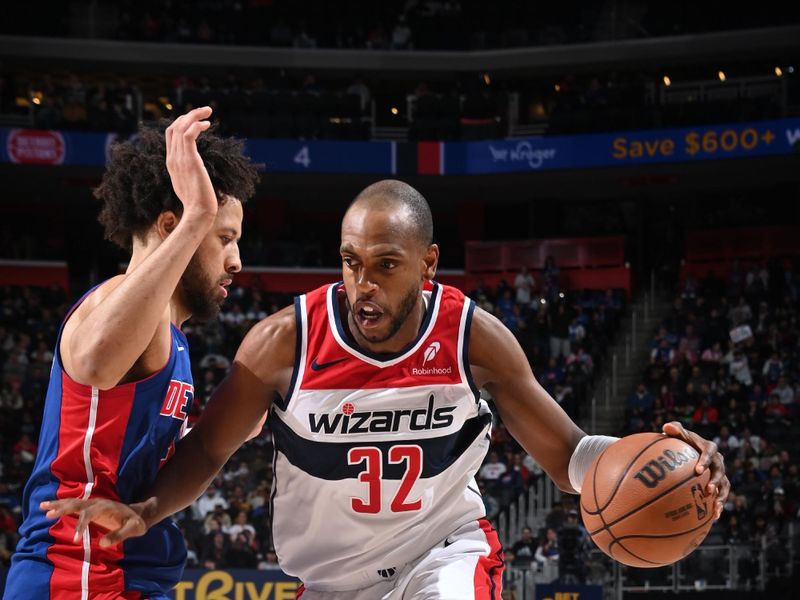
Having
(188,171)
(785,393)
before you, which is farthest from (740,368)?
(188,171)

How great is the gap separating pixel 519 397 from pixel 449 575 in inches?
28.5

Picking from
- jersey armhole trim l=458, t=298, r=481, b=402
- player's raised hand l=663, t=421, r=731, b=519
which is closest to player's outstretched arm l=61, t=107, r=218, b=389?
jersey armhole trim l=458, t=298, r=481, b=402

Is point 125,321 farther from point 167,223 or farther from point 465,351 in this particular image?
point 465,351

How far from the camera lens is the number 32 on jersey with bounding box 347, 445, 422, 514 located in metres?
3.85

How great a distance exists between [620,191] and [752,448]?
10.6 m

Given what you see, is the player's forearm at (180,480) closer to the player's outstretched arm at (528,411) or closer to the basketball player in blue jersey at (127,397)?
the basketball player in blue jersey at (127,397)

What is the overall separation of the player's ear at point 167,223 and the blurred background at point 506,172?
465 inches

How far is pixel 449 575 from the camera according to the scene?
12.7 feet

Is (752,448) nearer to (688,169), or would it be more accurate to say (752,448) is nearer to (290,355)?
(688,169)

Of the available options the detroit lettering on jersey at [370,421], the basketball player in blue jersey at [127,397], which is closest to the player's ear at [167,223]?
the basketball player in blue jersey at [127,397]

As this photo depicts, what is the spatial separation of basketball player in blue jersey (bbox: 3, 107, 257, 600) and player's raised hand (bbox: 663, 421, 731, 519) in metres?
1.78

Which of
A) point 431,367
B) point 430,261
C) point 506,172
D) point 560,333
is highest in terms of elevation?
point 506,172

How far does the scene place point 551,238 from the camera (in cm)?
2575

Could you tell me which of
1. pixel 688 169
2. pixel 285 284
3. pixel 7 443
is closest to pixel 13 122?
pixel 285 284
